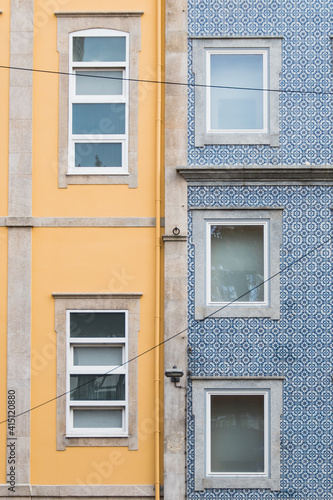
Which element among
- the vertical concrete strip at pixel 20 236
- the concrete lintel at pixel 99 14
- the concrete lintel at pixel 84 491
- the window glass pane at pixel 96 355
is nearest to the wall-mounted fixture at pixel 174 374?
the window glass pane at pixel 96 355

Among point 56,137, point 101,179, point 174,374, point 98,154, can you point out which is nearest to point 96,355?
point 174,374

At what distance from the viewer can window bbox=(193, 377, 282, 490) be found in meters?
13.0

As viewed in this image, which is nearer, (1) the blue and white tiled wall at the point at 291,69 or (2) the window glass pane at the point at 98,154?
(1) the blue and white tiled wall at the point at 291,69

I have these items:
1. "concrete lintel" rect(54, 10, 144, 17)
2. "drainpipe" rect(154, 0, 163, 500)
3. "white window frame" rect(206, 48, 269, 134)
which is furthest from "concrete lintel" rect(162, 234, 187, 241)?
"concrete lintel" rect(54, 10, 144, 17)

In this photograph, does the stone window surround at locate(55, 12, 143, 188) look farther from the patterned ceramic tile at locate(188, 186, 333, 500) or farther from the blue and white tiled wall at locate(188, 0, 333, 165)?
the patterned ceramic tile at locate(188, 186, 333, 500)

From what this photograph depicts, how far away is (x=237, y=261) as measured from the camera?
44.5 ft

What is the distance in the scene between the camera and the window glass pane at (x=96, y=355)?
13.3 m

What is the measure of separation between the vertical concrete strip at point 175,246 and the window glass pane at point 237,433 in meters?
0.64

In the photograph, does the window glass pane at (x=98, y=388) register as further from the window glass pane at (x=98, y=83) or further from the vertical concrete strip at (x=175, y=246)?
the window glass pane at (x=98, y=83)

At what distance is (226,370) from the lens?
43.1 ft

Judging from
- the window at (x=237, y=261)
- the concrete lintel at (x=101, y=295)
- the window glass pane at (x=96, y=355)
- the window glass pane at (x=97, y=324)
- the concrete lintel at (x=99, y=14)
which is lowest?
the window glass pane at (x=96, y=355)

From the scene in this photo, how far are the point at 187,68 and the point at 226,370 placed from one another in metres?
5.67

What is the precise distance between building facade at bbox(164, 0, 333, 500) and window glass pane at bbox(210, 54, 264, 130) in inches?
0.8

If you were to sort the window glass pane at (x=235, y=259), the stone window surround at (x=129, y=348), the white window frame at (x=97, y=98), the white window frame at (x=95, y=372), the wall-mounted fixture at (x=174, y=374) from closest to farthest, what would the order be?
1. the wall-mounted fixture at (x=174, y=374)
2. the stone window surround at (x=129, y=348)
3. the white window frame at (x=95, y=372)
4. the window glass pane at (x=235, y=259)
5. the white window frame at (x=97, y=98)
